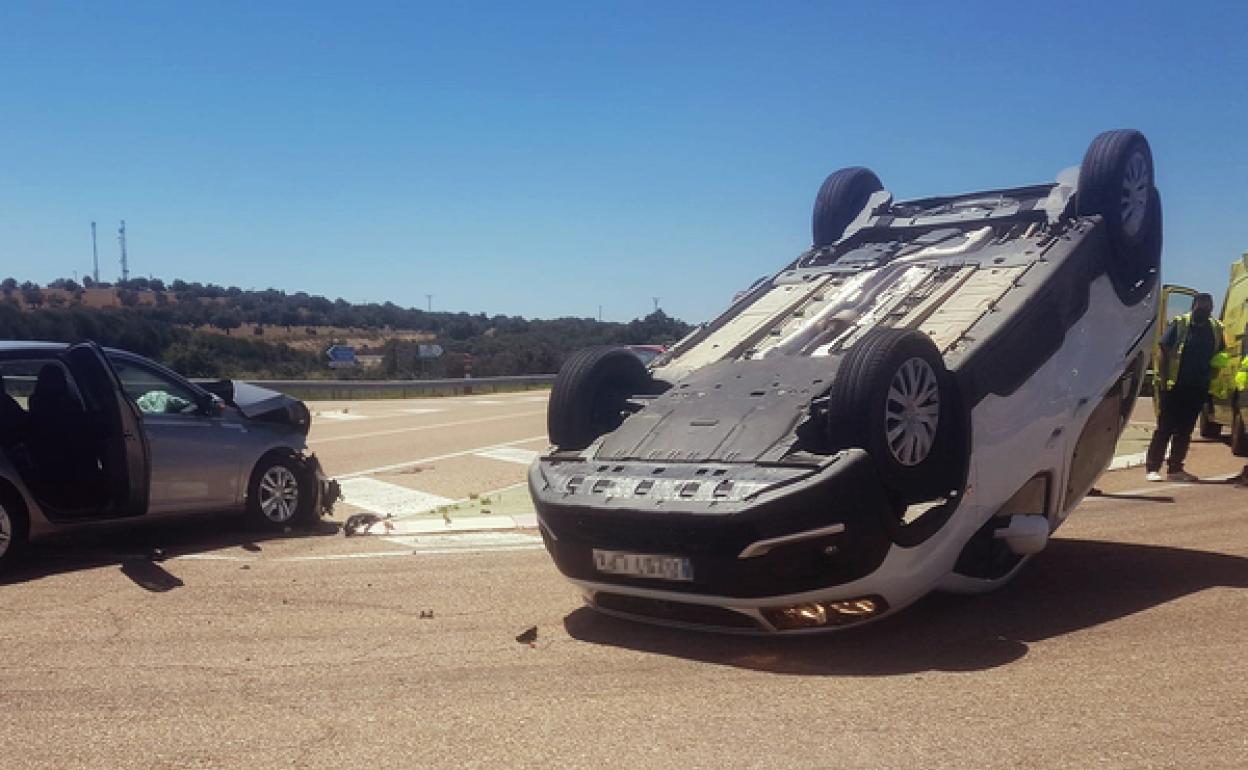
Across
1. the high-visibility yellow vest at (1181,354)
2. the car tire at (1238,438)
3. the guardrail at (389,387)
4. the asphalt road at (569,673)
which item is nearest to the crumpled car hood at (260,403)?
the asphalt road at (569,673)

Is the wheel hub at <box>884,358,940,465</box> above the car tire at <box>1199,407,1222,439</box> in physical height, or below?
above

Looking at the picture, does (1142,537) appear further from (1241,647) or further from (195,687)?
(195,687)

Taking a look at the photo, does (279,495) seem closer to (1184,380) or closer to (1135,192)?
(1135,192)

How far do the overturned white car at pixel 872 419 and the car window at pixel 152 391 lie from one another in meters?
3.85

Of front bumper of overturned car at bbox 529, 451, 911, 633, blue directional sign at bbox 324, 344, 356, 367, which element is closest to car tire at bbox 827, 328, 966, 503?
front bumper of overturned car at bbox 529, 451, 911, 633

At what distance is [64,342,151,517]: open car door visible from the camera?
26.5 ft

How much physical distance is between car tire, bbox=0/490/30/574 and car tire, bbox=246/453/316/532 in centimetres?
184

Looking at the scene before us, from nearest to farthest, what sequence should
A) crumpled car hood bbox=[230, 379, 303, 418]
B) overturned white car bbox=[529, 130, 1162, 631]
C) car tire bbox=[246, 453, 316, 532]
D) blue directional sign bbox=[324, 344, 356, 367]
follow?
overturned white car bbox=[529, 130, 1162, 631] → car tire bbox=[246, 453, 316, 532] → crumpled car hood bbox=[230, 379, 303, 418] → blue directional sign bbox=[324, 344, 356, 367]

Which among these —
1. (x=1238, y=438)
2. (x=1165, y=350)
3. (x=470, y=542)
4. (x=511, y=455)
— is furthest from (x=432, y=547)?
(x=1238, y=438)

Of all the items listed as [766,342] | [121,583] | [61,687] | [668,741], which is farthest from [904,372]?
[121,583]

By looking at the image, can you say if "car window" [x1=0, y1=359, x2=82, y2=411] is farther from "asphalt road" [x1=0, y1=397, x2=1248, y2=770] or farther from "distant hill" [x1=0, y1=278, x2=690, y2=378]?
"distant hill" [x1=0, y1=278, x2=690, y2=378]

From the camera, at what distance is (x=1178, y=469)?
37.3 feet

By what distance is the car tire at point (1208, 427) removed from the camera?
14750 millimetres

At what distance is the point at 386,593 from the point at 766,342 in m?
2.83
